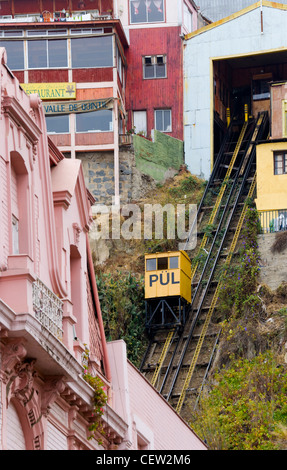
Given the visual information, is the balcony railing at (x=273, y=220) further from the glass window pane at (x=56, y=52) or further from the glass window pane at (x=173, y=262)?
the glass window pane at (x=56, y=52)

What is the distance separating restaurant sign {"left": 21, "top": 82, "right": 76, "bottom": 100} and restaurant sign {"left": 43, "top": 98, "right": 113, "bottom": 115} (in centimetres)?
37

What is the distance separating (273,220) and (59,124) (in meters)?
12.4

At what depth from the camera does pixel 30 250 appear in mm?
27000

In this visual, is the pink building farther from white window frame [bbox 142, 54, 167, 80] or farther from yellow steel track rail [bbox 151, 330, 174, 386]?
white window frame [bbox 142, 54, 167, 80]

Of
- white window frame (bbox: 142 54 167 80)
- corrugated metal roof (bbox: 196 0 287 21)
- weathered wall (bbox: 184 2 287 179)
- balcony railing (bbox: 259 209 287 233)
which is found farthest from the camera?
corrugated metal roof (bbox: 196 0 287 21)

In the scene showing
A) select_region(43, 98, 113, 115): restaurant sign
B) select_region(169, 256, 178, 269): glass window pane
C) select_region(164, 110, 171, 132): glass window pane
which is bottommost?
select_region(169, 256, 178, 269): glass window pane

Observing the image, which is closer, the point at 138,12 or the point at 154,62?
the point at 154,62

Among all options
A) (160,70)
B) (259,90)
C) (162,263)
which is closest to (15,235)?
(162,263)

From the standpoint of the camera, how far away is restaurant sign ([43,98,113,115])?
74.9 metres

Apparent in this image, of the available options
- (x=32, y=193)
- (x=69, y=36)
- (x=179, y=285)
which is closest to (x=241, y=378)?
(x=179, y=285)

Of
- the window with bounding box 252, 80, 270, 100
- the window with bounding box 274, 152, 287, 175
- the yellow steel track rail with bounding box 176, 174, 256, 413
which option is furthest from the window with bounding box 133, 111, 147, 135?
the window with bounding box 274, 152, 287, 175

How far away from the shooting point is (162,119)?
265 ft

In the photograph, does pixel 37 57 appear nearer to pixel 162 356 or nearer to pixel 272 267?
pixel 272 267
